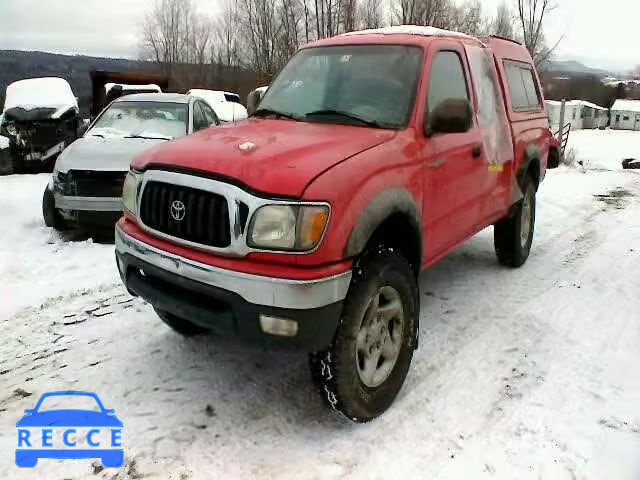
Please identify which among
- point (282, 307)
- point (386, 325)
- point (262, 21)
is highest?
point (262, 21)

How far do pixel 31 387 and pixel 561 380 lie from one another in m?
3.20

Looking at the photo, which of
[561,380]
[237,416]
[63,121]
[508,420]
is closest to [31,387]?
[237,416]

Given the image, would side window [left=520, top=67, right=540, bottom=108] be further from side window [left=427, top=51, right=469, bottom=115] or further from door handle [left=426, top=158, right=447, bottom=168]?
door handle [left=426, top=158, right=447, bottom=168]

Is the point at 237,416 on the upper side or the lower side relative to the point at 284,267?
lower

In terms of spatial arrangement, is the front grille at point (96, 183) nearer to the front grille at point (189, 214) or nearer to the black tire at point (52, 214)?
the black tire at point (52, 214)

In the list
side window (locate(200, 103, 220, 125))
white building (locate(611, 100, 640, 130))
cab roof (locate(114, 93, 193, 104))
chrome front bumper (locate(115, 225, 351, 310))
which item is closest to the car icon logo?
chrome front bumper (locate(115, 225, 351, 310))

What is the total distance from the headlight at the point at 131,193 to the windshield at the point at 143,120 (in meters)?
4.11

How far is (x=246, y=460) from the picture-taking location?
2.88 metres

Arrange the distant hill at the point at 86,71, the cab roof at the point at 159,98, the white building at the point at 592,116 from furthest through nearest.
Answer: the white building at the point at 592,116, the distant hill at the point at 86,71, the cab roof at the point at 159,98

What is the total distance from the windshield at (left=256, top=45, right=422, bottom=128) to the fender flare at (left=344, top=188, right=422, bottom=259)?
0.56m

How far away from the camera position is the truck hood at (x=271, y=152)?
111 inches

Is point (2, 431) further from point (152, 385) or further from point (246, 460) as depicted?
point (246, 460)

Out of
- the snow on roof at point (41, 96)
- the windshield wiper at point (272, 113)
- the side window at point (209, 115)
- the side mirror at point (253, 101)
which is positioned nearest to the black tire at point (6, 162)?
the snow on roof at point (41, 96)

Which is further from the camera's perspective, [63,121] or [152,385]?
[63,121]
